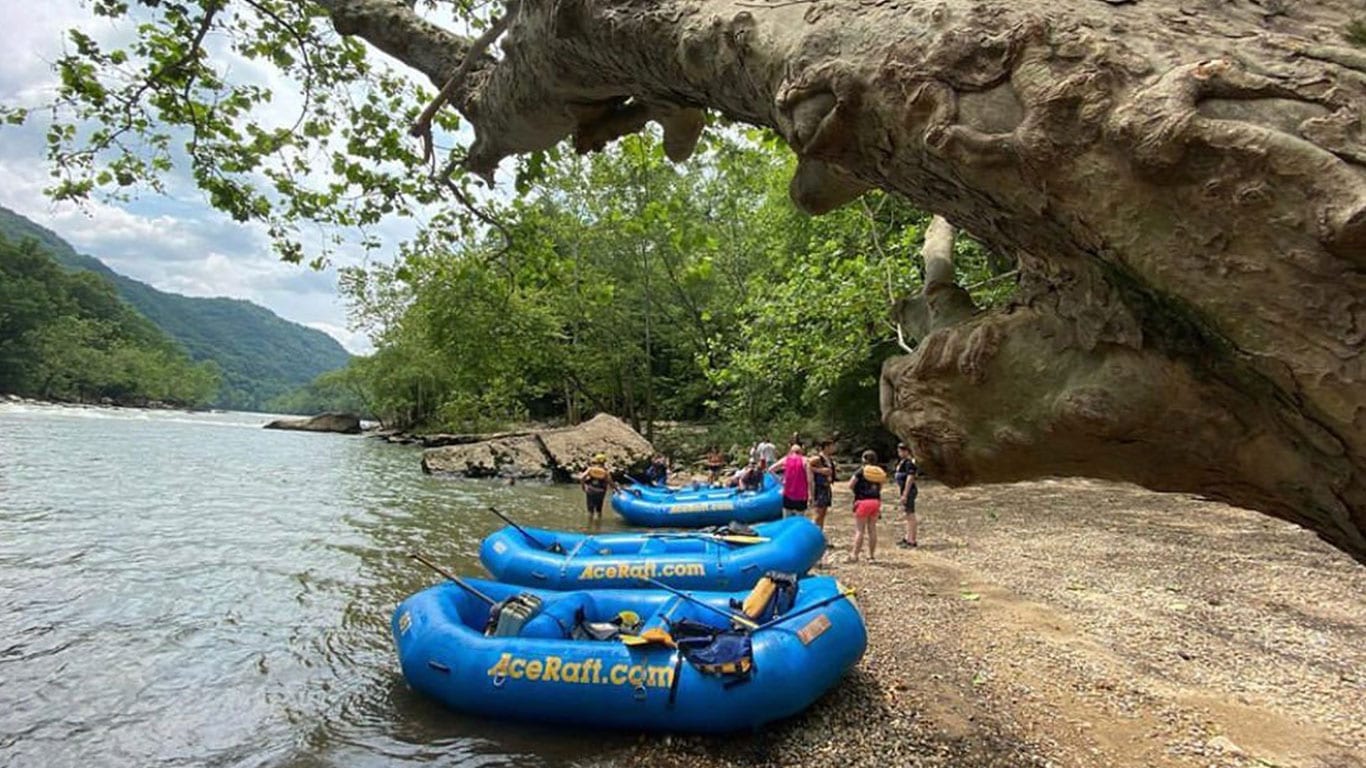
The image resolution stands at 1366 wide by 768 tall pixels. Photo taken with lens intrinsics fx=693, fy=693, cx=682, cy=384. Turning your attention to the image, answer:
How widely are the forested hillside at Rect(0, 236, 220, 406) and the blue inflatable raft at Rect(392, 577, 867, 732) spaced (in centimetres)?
7813

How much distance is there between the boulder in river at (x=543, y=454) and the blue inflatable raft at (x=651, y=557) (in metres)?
11.8

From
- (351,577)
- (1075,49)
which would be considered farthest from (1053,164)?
(351,577)

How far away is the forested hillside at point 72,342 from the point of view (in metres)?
62.1

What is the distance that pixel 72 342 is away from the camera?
219 feet

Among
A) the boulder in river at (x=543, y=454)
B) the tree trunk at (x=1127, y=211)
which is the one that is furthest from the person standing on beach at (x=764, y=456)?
the tree trunk at (x=1127, y=211)

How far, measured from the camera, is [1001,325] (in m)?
1.69

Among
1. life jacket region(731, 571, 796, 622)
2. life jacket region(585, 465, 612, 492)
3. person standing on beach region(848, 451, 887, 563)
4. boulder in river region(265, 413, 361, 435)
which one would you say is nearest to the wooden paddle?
person standing on beach region(848, 451, 887, 563)

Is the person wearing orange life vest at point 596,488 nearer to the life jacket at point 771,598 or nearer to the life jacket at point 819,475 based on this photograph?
the life jacket at point 819,475

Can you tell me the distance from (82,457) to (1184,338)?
2883cm

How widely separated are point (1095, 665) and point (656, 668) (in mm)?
3949

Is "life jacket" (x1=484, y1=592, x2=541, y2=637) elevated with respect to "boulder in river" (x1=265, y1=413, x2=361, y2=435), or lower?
lower

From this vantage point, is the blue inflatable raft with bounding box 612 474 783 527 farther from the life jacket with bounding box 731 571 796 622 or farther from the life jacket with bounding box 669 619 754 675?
the life jacket with bounding box 669 619 754 675

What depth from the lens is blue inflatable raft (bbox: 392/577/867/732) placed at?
523 centimetres

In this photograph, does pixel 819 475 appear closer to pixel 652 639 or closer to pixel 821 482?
pixel 821 482
